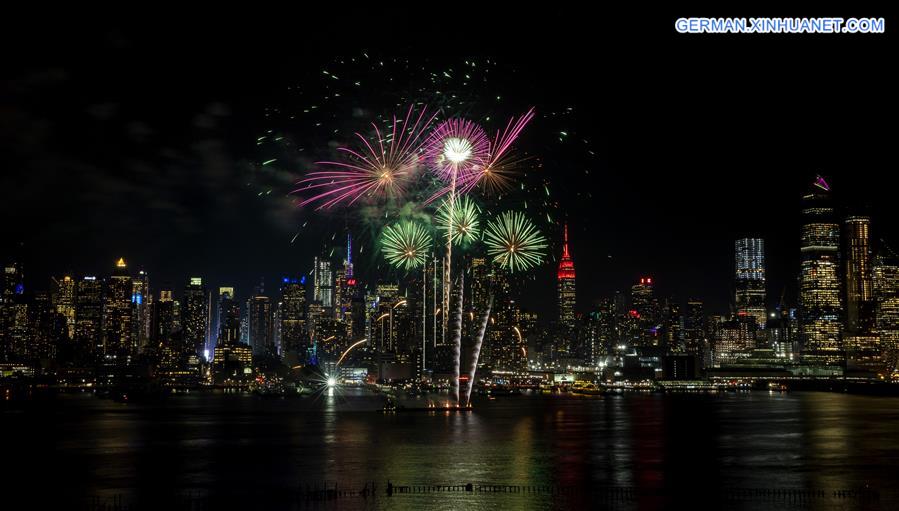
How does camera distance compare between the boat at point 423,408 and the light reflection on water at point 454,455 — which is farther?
the boat at point 423,408

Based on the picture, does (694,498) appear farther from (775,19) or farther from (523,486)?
(775,19)

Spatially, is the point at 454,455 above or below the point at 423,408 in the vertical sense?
above

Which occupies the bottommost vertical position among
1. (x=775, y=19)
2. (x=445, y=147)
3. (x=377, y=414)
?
(x=377, y=414)

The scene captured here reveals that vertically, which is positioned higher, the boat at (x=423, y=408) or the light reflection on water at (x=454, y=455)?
the light reflection on water at (x=454, y=455)

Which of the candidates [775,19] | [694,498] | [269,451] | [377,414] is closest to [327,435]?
[269,451]

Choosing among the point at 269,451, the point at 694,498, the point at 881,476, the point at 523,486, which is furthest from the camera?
the point at 269,451

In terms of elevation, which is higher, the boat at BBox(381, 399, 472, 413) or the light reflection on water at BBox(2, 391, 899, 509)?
the light reflection on water at BBox(2, 391, 899, 509)

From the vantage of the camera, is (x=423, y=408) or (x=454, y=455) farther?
(x=423, y=408)

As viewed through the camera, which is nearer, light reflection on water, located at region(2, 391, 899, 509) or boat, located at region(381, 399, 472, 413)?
light reflection on water, located at region(2, 391, 899, 509)
